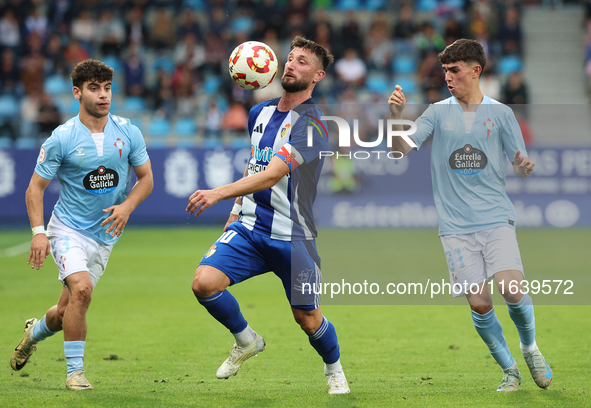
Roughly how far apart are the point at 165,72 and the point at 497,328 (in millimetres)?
15726

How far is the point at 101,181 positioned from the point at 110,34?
15.9 metres

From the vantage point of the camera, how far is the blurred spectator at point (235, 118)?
1750cm

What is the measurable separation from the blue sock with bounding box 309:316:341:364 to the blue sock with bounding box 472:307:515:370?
1.07 meters

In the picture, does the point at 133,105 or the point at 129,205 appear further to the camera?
the point at 133,105

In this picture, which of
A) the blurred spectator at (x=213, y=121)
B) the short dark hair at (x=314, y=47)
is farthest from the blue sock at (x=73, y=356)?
the blurred spectator at (x=213, y=121)

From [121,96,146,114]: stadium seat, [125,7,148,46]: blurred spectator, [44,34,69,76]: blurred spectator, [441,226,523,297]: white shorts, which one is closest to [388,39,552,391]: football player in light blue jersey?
[441,226,523,297]: white shorts

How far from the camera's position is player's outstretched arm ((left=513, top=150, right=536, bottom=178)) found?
5090 millimetres

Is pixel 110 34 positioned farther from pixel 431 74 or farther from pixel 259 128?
pixel 259 128

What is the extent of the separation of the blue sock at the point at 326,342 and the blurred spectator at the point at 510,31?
55.4 ft

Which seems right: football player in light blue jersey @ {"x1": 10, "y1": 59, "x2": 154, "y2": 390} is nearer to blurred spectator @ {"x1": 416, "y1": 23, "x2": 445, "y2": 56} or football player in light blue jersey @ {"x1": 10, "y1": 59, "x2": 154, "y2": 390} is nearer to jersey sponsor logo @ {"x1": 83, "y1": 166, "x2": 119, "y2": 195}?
jersey sponsor logo @ {"x1": 83, "y1": 166, "x2": 119, "y2": 195}

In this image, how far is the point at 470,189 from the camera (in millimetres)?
5324

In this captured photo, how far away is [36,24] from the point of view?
20.5 metres

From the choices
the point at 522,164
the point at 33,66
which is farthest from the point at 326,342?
the point at 33,66

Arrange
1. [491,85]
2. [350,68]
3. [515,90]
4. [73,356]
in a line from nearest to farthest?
[73,356] → [515,90] → [491,85] → [350,68]
